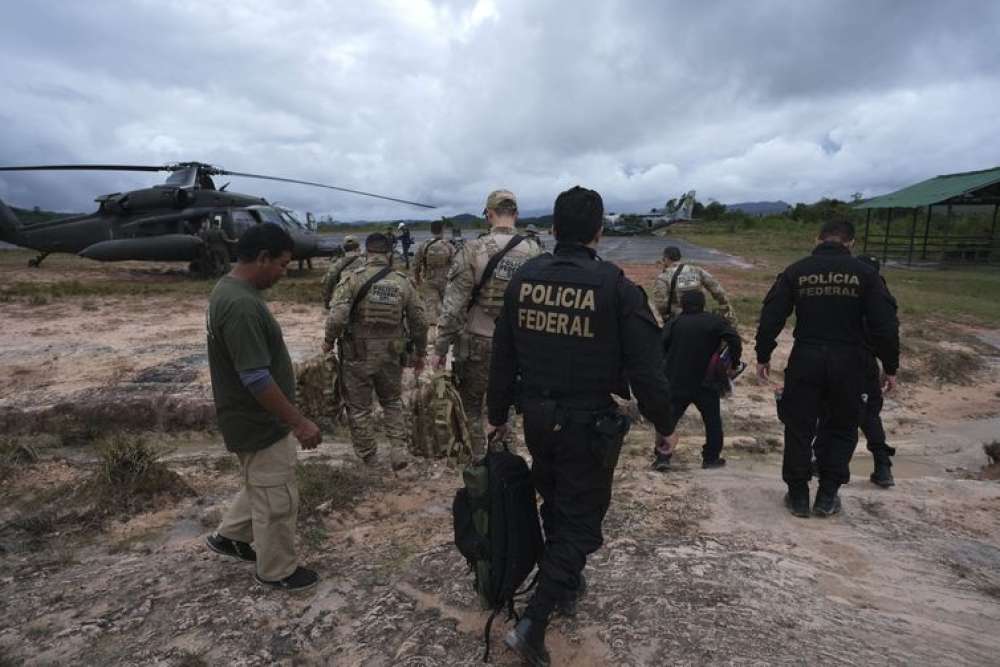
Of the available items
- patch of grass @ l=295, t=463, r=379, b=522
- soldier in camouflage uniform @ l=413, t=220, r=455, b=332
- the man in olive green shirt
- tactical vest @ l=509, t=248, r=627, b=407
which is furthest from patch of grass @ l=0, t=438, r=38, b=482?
soldier in camouflage uniform @ l=413, t=220, r=455, b=332

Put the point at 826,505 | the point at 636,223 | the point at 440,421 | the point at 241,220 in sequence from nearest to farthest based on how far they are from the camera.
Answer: the point at 826,505 → the point at 440,421 → the point at 241,220 → the point at 636,223

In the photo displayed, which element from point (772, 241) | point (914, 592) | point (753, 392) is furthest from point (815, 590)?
point (772, 241)

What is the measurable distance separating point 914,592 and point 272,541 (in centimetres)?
302

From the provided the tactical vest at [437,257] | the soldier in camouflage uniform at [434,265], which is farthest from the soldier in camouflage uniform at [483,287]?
the tactical vest at [437,257]

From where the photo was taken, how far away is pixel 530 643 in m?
2.27

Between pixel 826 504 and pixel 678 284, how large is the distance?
2.43 metres

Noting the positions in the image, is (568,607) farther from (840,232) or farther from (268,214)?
(268,214)

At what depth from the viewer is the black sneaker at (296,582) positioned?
2.85 meters

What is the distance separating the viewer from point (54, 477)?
14.3ft

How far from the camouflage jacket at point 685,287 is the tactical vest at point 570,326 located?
337 centimetres

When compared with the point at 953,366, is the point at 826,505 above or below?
above

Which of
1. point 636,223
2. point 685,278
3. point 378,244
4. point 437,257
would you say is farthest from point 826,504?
point 636,223

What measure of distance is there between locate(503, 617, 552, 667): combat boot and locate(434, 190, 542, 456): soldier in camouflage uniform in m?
1.97

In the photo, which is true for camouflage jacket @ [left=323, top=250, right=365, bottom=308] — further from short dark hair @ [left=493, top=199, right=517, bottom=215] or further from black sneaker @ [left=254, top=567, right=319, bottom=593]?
black sneaker @ [left=254, top=567, right=319, bottom=593]
